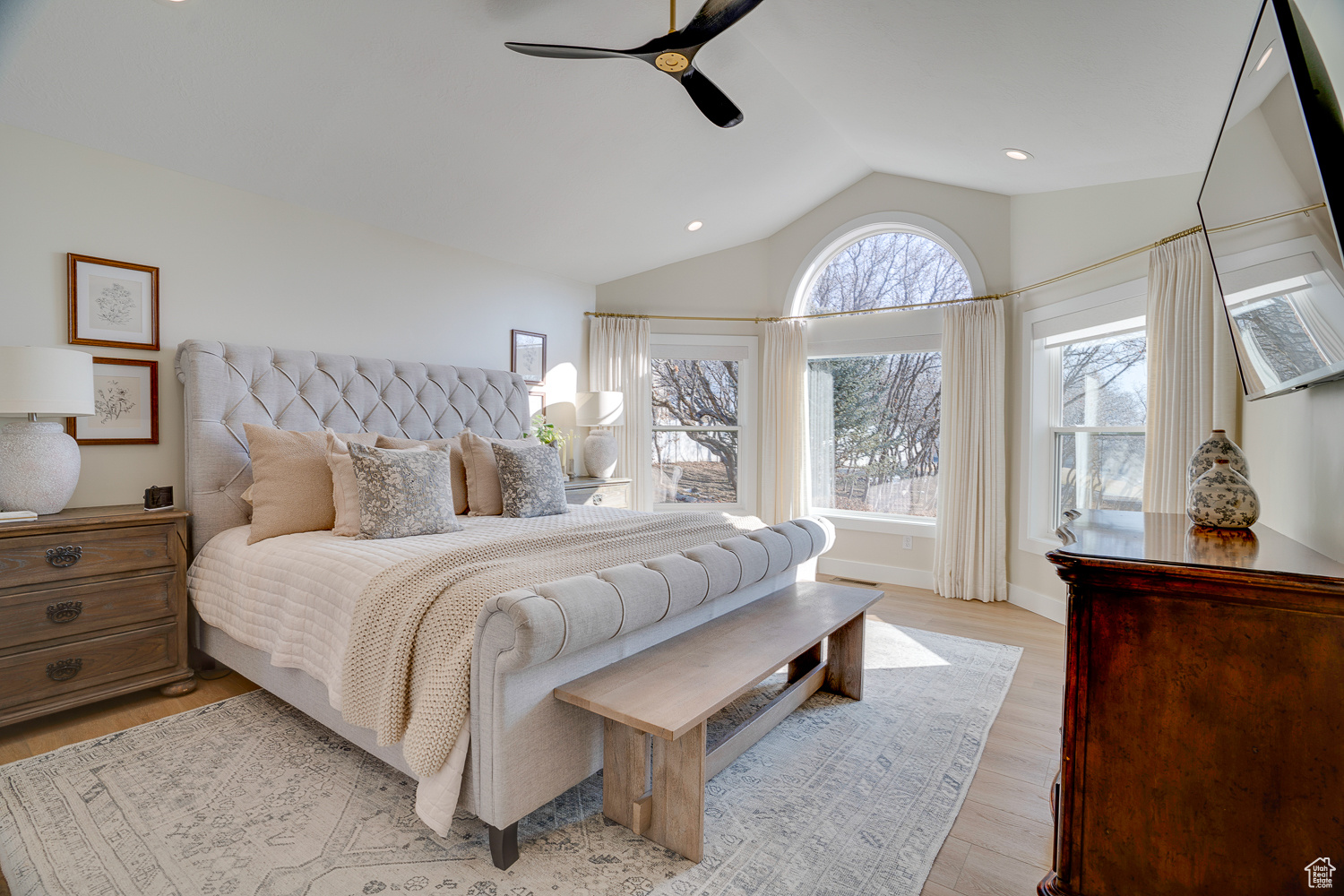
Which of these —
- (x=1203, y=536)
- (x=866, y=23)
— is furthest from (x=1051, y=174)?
(x=1203, y=536)

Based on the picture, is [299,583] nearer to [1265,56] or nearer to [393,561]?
[393,561]

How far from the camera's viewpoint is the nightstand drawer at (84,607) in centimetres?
229

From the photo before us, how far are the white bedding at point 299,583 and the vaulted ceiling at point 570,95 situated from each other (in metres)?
1.85

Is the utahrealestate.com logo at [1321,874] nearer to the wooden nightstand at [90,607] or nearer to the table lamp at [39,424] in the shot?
the wooden nightstand at [90,607]

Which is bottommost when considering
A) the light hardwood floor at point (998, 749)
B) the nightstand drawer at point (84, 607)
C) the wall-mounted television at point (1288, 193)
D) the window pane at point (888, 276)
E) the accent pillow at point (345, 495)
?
the light hardwood floor at point (998, 749)

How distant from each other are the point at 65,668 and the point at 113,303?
1.55m

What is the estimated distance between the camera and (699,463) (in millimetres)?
5559

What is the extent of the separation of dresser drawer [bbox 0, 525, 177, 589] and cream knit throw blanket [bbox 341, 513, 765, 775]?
54.7 inches

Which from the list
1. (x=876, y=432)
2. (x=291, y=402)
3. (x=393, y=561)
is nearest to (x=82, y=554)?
(x=291, y=402)

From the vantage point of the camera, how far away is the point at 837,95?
355 cm

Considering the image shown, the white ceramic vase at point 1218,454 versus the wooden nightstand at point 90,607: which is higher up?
the white ceramic vase at point 1218,454

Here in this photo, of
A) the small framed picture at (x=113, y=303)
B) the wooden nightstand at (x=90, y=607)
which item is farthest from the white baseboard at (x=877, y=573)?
the small framed picture at (x=113, y=303)

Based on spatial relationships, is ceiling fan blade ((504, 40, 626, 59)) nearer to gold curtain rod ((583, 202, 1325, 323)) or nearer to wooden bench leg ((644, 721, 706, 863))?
gold curtain rod ((583, 202, 1325, 323))

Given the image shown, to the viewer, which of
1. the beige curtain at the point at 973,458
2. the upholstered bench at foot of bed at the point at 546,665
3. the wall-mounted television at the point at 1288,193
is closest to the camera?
the wall-mounted television at the point at 1288,193
